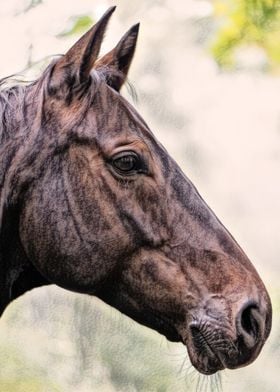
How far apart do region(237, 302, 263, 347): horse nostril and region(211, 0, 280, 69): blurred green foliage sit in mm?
1755

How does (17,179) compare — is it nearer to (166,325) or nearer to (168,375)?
(166,325)

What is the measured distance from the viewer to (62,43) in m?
3.08

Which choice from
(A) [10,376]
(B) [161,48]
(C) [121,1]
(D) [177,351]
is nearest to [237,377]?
(D) [177,351]

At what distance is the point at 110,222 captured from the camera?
1452mm

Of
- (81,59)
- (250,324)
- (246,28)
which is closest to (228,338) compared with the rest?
(250,324)

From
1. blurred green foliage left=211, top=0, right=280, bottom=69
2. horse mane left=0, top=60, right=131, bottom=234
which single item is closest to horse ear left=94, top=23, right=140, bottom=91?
horse mane left=0, top=60, right=131, bottom=234

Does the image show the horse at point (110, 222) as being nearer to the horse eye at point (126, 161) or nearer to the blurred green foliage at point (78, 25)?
the horse eye at point (126, 161)

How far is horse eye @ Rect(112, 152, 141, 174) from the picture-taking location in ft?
4.78

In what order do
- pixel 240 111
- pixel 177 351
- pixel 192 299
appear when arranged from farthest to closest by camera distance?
pixel 240 111, pixel 177 351, pixel 192 299

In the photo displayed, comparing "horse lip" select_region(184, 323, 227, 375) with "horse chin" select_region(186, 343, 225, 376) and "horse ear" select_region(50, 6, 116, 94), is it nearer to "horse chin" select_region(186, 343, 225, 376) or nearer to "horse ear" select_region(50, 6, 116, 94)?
"horse chin" select_region(186, 343, 225, 376)

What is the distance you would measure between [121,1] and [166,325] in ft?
6.26

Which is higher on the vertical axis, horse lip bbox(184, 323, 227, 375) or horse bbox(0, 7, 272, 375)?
horse bbox(0, 7, 272, 375)

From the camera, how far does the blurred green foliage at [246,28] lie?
304 centimetres

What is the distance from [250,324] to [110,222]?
Result: 0.92 feet
